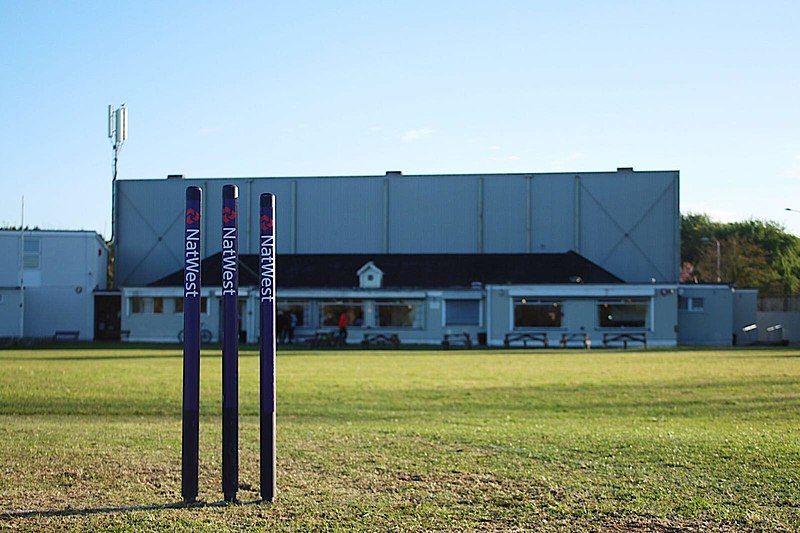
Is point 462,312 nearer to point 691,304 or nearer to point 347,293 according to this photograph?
point 347,293

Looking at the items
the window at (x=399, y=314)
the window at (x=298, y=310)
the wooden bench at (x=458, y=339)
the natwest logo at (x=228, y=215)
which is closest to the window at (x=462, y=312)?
the wooden bench at (x=458, y=339)

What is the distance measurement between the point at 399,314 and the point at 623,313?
38.6 ft

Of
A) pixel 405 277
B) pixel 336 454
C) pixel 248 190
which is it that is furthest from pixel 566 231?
pixel 336 454

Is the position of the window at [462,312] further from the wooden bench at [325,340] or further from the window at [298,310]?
the window at [298,310]

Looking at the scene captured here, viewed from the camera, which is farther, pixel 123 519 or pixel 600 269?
pixel 600 269

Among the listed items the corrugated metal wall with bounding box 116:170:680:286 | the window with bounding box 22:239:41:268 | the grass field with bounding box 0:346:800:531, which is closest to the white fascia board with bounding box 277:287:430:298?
the corrugated metal wall with bounding box 116:170:680:286

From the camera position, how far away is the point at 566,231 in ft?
218

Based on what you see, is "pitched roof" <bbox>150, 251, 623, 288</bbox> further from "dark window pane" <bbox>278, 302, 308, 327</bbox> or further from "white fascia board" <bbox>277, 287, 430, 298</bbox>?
"dark window pane" <bbox>278, 302, 308, 327</bbox>

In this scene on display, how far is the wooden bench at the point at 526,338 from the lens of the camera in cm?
5384

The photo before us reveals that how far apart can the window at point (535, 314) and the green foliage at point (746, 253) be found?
30.2 meters

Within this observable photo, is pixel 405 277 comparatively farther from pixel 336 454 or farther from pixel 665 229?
pixel 336 454

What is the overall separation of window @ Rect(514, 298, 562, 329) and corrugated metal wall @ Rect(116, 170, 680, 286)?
11.8 metres

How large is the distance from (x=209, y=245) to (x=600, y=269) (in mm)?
24629

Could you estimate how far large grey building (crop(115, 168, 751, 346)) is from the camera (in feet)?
186
